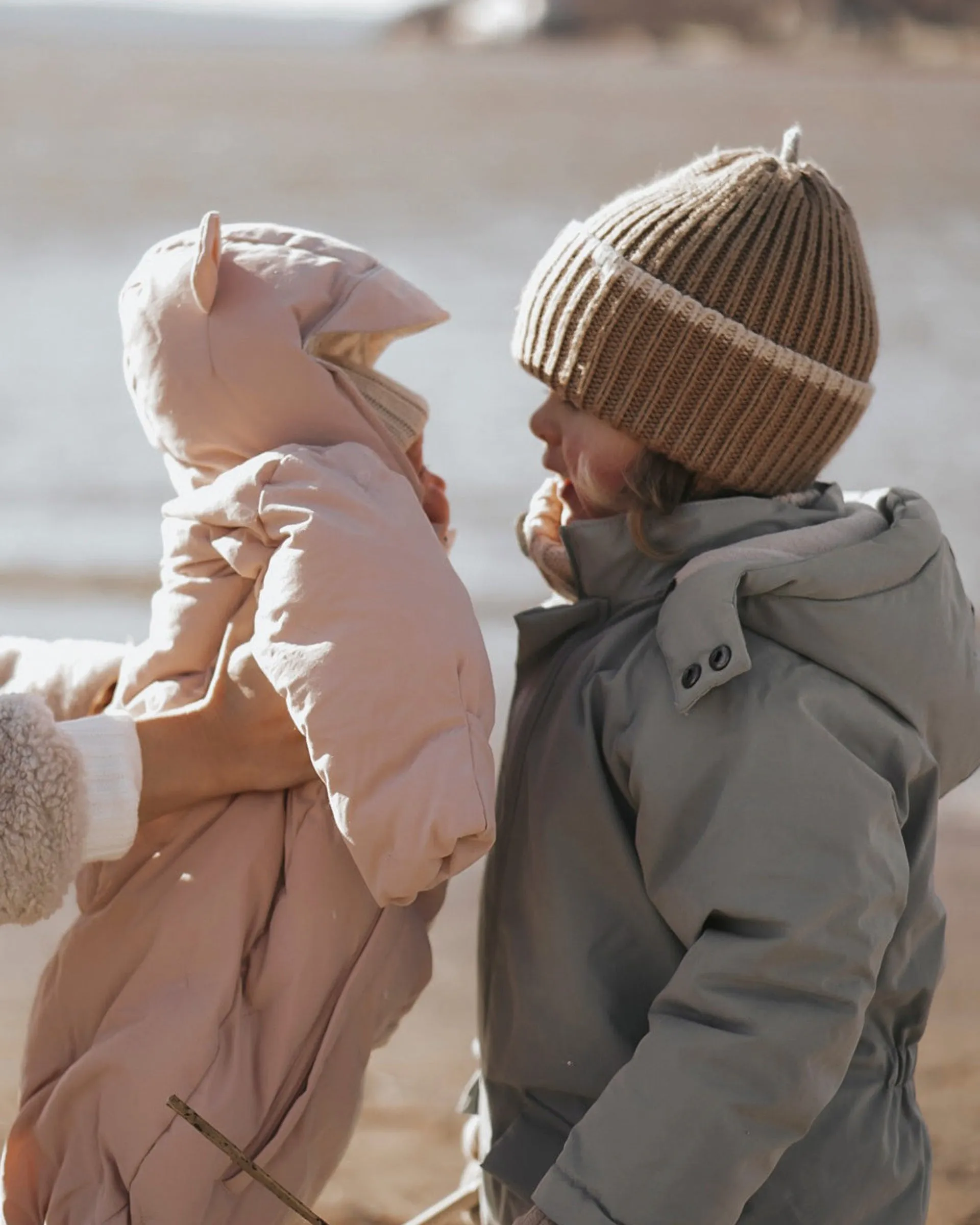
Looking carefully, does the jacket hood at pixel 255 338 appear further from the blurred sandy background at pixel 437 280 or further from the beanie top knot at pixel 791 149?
the blurred sandy background at pixel 437 280

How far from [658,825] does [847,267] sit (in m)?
0.57

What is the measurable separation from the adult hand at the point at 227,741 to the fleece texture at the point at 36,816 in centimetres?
8

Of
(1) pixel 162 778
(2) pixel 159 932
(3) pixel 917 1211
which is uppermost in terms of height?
(1) pixel 162 778

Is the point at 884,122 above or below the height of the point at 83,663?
below

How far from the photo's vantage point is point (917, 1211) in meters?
1.53

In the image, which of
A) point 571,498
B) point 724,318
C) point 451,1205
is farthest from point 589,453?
point 451,1205

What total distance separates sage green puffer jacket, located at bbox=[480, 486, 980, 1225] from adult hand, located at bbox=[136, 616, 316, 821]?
0.25 meters

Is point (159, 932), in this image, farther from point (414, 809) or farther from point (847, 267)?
point (847, 267)

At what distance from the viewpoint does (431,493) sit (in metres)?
1.61

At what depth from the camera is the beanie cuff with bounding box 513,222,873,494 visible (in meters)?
1.46

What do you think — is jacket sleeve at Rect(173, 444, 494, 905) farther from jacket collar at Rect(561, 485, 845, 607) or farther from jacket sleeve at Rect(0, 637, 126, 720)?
jacket sleeve at Rect(0, 637, 126, 720)

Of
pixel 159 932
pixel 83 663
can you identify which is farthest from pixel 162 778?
pixel 83 663

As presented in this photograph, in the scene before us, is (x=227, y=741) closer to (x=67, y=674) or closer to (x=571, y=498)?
(x=67, y=674)

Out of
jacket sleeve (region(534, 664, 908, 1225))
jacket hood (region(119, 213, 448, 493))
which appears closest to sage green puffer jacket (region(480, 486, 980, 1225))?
jacket sleeve (region(534, 664, 908, 1225))
